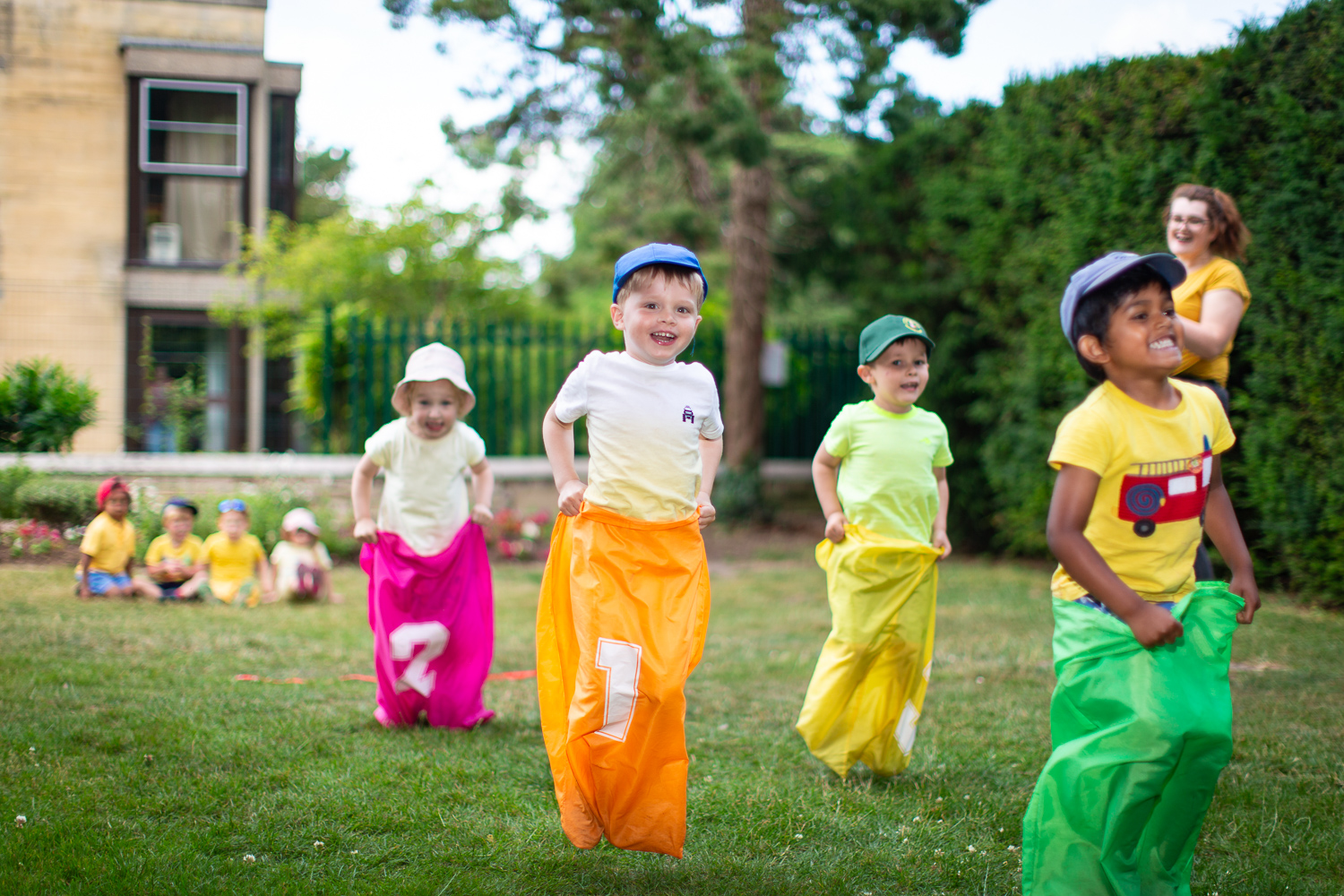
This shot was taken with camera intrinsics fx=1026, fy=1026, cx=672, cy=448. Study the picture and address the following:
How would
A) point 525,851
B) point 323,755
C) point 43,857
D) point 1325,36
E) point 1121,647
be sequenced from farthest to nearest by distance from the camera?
point 1325,36 → point 323,755 → point 525,851 → point 43,857 → point 1121,647

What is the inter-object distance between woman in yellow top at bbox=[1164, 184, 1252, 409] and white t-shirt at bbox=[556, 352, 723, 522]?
7.96 ft

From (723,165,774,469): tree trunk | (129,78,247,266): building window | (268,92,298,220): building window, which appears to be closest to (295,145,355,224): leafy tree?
(268,92,298,220): building window

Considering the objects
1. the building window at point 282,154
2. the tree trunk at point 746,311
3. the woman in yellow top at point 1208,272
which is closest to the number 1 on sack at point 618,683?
the woman in yellow top at point 1208,272

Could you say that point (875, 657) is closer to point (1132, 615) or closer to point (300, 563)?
point (1132, 615)

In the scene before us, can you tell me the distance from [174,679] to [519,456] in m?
7.41

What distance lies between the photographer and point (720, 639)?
6902mm

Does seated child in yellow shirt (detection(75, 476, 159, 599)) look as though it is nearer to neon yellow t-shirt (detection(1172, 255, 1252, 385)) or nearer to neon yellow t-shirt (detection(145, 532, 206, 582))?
neon yellow t-shirt (detection(145, 532, 206, 582))

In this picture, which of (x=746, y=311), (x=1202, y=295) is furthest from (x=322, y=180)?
(x=1202, y=295)

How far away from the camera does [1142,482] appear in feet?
8.25

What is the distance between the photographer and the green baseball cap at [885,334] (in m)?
3.89

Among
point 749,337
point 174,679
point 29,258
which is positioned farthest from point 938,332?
point 29,258

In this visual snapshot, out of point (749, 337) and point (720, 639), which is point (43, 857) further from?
point (749, 337)

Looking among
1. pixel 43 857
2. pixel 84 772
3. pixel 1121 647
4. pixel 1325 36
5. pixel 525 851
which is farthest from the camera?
pixel 1325 36

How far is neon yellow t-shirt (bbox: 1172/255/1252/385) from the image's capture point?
14.7 ft
